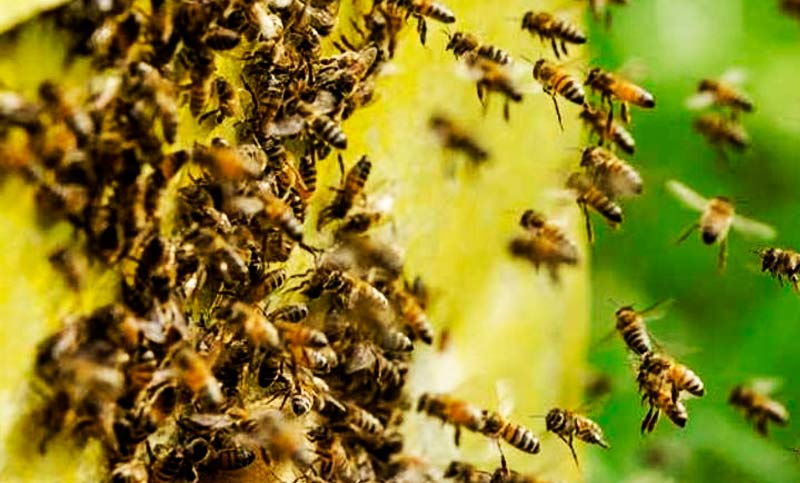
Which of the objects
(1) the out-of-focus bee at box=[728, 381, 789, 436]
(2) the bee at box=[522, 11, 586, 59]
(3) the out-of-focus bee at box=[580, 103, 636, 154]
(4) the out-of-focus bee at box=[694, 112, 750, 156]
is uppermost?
(4) the out-of-focus bee at box=[694, 112, 750, 156]

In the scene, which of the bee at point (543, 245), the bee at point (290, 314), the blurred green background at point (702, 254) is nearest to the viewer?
the bee at point (290, 314)

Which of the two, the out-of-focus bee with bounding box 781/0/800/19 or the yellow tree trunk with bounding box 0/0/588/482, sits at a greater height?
the out-of-focus bee with bounding box 781/0/800/19

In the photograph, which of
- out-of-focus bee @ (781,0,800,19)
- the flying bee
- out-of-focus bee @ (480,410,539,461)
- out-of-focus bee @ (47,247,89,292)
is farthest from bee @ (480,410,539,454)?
out-of-focus bee @ (781,0,800,19)

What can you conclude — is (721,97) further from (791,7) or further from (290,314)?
(290,314)

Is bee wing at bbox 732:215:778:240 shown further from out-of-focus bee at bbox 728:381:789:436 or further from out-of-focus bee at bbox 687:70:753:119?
out-of-focus bee at bbox 728:381:789:436

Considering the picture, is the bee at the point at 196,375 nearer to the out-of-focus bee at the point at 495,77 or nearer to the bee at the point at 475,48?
the bee at the point at 475,48

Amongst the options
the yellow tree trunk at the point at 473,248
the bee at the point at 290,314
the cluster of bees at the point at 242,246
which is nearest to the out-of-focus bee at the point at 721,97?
the yellow tree trunk at the point at 473,248
